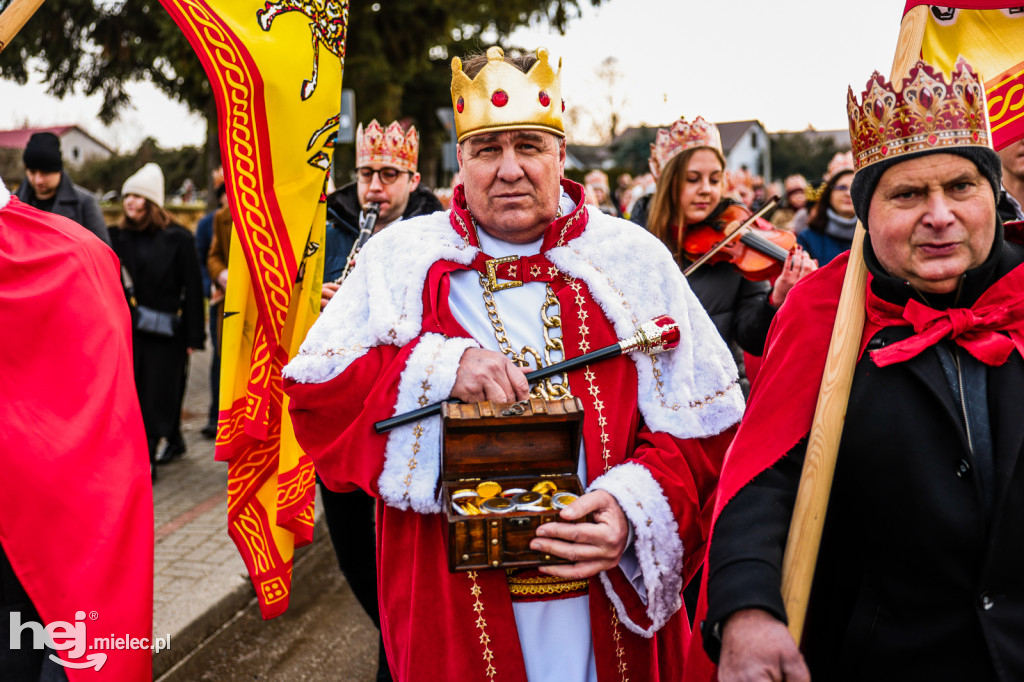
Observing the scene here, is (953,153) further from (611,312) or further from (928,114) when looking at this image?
(611,312)

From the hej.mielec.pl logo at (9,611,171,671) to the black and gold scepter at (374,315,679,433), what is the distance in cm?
99

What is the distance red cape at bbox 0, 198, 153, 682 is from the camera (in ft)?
7.83

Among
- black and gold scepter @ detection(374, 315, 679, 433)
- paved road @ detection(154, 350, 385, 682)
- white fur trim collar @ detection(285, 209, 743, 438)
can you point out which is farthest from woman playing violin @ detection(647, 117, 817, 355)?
paved road @ detection(154, 350, 385, 682)

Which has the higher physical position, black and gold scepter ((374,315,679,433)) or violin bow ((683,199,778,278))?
violin bow ((683,199,778,278))

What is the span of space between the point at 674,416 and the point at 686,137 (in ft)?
8.60

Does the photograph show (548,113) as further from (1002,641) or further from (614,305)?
(1002,641)

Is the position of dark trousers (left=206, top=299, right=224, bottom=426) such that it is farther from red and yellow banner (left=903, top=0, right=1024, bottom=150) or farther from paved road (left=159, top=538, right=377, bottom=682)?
red and yellow banner (left=903, top=0, right=1024, bottom=150)

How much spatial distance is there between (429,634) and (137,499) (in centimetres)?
98

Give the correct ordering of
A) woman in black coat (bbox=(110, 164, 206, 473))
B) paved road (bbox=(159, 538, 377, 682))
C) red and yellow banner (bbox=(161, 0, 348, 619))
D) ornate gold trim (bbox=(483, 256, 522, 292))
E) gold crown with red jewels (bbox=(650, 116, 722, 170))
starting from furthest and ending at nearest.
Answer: woman in black coat (bbox=(110, 164, 206, 473)) → gold crown with red jewels (bbox=(650, 116, 722, 170)) → paved road (bbox=(159, 538, 377, 682)) → red and yellow banner (bbox=(161, 0, 348, 619)) → ornate gold trim (bbox=(483, 256, 522, 292))

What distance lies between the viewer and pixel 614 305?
2.28 m

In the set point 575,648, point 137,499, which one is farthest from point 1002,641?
point 137,499

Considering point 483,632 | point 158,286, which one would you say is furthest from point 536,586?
point 158,286

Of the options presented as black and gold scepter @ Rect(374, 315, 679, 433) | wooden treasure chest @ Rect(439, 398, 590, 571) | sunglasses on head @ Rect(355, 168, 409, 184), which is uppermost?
sunglasses on head @ Rect(355, 168, 409, 184)

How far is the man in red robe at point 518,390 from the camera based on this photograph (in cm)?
214
